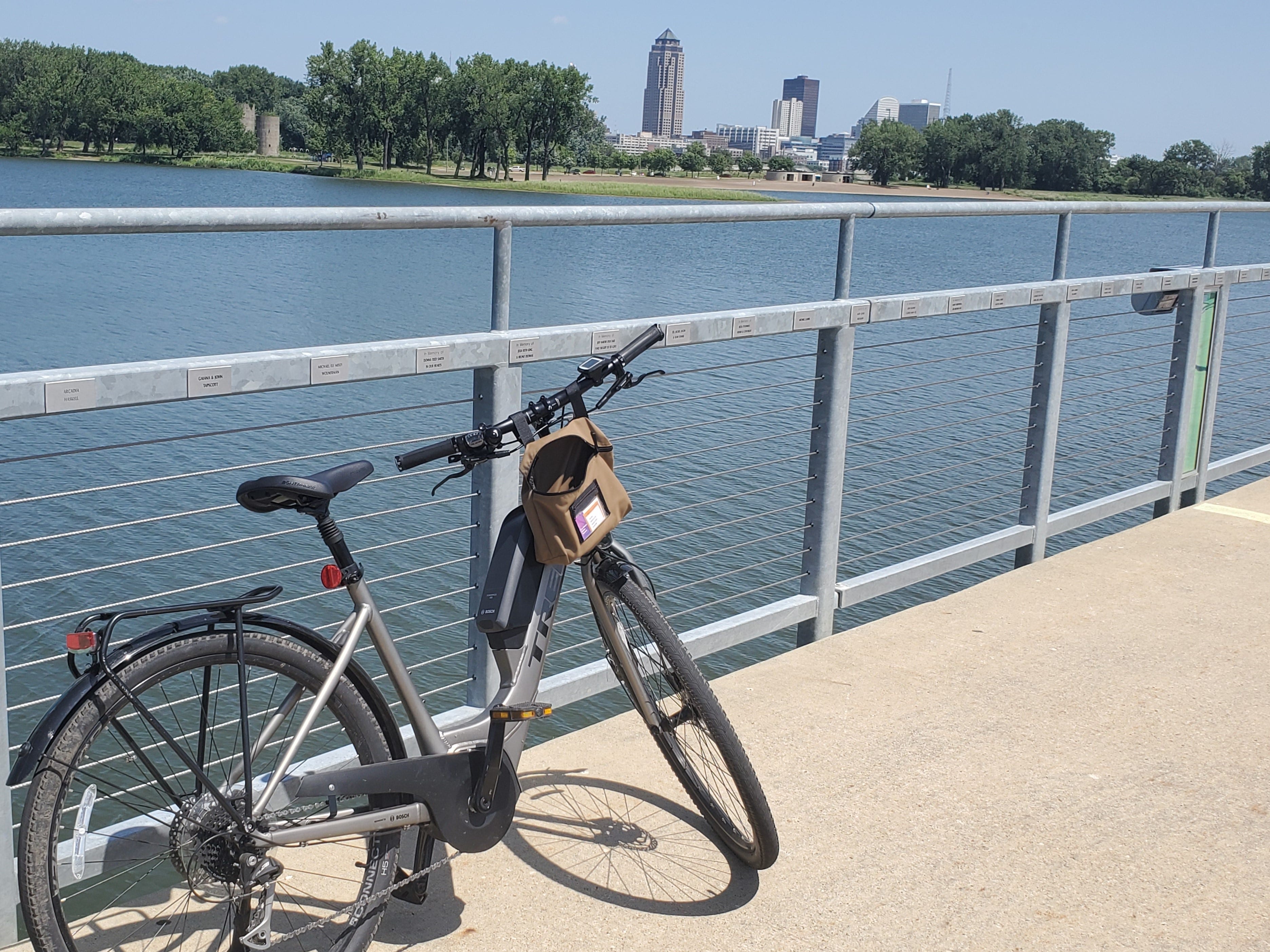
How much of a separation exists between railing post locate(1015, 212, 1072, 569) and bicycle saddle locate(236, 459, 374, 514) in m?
3.33

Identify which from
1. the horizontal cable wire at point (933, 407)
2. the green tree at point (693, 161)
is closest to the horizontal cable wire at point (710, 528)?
the horizontal cable wire at point (933, 407)

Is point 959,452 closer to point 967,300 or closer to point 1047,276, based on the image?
point 967,300

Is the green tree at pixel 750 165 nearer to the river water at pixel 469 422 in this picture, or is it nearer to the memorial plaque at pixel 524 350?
the river water at pixel 469 422

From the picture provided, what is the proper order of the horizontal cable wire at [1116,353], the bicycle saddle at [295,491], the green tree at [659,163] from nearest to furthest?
the bicycle saddle at [295,491], the horizontal cable wire at [1116,353], the green tree at [659,163]

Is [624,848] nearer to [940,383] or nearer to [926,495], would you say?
[926,495]

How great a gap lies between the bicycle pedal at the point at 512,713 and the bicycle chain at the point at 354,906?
28 cm

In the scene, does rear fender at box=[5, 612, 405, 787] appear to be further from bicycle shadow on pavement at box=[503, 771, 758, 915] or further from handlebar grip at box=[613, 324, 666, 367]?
handlebar grip at box=[613, 324, 666, 367]

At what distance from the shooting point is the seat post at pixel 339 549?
2.37m

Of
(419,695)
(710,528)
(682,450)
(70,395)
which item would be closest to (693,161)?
(682,450)

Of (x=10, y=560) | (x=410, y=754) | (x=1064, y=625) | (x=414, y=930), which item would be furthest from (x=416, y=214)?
(x=10, y=560)

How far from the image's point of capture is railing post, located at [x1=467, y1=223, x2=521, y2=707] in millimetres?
3176

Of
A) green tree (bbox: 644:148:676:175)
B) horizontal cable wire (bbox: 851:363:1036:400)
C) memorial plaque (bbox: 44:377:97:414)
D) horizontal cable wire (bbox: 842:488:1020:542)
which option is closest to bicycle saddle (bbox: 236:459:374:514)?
memorial plaque (bbox: 44:377:97:414)

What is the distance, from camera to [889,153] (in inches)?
4316

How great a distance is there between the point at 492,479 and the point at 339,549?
92 cm
